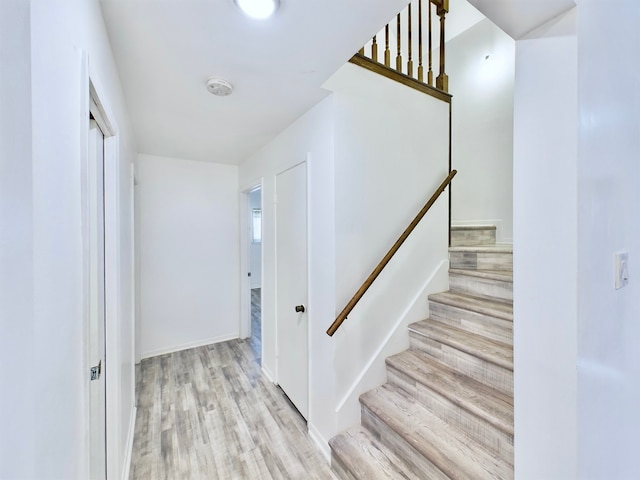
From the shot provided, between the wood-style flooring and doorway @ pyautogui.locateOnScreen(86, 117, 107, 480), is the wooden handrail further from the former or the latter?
doorway @ pyautogui.locateOnScreen(86, 117, 107, 480)

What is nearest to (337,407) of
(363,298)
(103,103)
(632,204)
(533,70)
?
(363,298)

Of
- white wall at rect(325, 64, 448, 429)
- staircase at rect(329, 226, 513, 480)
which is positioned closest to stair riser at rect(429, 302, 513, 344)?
staircase at rect(329, 226, 513, 480)

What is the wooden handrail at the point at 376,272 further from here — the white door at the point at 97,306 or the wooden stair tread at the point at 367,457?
the white door at the point at 97,306

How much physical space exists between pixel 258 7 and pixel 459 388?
7.04 ft

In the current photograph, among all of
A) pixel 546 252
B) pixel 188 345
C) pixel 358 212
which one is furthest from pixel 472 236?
pixel 188 345

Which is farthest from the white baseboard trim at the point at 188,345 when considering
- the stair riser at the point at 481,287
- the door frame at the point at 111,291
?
the stair riser at the point at 481,287

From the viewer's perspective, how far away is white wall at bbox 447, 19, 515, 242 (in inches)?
111

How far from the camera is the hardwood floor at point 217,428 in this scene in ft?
5.68

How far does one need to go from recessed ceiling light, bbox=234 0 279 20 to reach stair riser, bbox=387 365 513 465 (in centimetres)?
210

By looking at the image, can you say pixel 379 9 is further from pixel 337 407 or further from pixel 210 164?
pixel 210 164

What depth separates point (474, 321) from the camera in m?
1.94

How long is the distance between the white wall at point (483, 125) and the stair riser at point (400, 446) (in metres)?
2.27

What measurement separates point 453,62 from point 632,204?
292 cm

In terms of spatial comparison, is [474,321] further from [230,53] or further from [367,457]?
[230,53]
